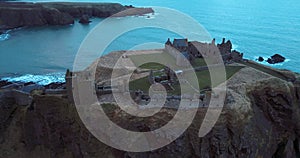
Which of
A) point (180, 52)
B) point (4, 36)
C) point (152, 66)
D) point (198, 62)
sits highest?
point (4, 36)

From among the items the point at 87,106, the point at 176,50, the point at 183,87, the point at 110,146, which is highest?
the point at 176,50

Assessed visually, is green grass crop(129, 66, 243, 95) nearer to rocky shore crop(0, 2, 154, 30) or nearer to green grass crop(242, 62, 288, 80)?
green grass crop(242, 62, 288, 80)

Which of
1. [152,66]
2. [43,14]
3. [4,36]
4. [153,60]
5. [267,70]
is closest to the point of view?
[152,66]

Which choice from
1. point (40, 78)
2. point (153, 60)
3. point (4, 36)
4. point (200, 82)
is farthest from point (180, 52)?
point (4, 36)

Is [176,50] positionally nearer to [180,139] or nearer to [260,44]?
[180,139]

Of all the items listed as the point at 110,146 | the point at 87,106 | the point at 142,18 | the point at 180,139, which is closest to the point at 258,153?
the point at 180,139

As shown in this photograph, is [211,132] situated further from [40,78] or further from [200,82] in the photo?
[40,78]
